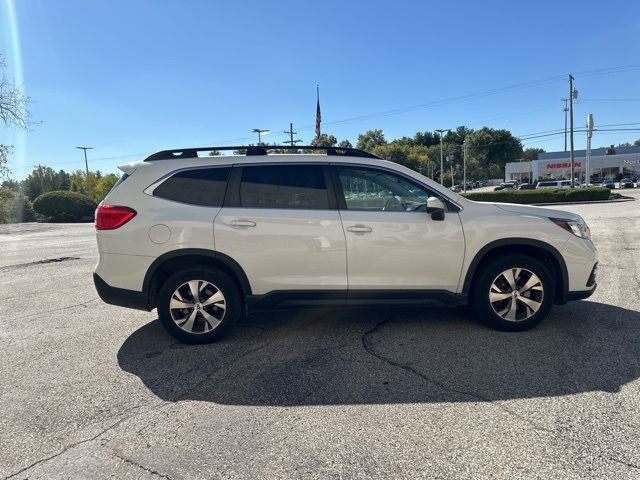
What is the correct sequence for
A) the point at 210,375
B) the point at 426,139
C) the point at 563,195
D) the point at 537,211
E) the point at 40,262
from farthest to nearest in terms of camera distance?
the point at 426,139 → the point at 563,195 → the point at 40,262 → the point at 537,211 → the point at 210,375

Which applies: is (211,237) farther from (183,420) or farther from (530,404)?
(530,404)

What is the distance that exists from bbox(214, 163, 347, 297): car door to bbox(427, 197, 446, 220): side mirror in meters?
0.89

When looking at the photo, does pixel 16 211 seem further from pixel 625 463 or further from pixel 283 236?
pixel 625 463

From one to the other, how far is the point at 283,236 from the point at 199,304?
108 centimetres

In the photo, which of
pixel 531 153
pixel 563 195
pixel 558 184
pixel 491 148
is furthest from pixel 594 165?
pixel 531 153

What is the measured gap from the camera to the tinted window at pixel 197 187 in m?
4.22

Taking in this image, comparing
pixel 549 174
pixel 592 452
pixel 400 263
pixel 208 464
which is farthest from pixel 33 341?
pixel 549 174

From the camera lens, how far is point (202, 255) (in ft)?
13.6

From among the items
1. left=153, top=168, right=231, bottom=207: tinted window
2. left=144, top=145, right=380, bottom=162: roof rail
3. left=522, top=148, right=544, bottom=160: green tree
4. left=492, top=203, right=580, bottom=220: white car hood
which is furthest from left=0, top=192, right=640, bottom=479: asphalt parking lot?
left=522, top=148, right=544, bottom=160: green tree

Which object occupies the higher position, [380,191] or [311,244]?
[380,191]

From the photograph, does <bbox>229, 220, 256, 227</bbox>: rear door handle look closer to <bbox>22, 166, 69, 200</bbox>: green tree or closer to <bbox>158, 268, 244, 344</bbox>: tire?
<bbox>158, 268, 244, 344</bbox>: tire

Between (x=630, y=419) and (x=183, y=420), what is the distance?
3.01 m

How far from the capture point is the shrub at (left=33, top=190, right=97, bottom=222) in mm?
35094

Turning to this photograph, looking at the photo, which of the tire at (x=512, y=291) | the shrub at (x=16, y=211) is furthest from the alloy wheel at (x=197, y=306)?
the shrub at (x=16, y=211)
